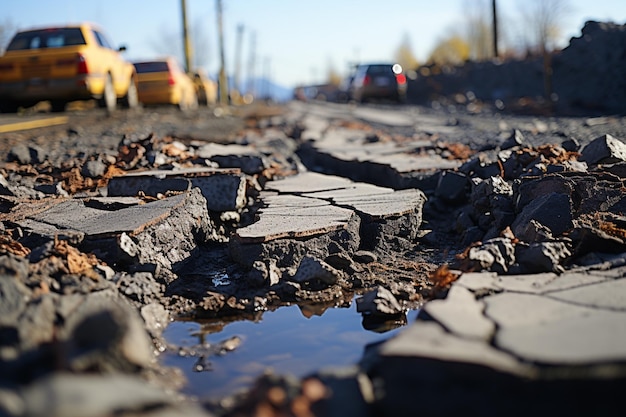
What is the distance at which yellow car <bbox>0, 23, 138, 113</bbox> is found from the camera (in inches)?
396

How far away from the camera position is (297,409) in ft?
5.14

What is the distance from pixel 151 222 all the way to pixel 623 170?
2.96 metres

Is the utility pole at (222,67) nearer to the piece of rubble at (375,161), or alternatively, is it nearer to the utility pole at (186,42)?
the utility pole at (186,42)

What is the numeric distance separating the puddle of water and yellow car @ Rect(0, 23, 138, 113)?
842 cm

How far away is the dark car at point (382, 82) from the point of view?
2158 centimetres

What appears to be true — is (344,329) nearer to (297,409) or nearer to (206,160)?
(297,409)

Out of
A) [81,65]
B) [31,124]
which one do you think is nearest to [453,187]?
[31,124]

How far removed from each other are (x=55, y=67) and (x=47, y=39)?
2.67 ft

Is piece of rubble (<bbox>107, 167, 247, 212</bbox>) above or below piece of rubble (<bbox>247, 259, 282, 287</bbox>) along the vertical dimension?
above

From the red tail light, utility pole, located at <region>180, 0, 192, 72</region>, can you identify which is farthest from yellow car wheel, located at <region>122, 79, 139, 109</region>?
utility pole, located at <region>180, 0, 192, 72</region>

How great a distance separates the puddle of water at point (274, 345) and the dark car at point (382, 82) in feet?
63.2

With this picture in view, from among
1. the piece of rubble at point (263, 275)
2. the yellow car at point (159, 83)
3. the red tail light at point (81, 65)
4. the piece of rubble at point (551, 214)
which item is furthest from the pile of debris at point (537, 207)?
the yellow car at point (159, 83)

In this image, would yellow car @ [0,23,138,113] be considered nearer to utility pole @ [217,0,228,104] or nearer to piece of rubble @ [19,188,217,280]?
piece of rubble @ [19,188,217,280]

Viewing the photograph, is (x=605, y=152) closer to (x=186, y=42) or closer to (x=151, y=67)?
(x=151, y=67)
